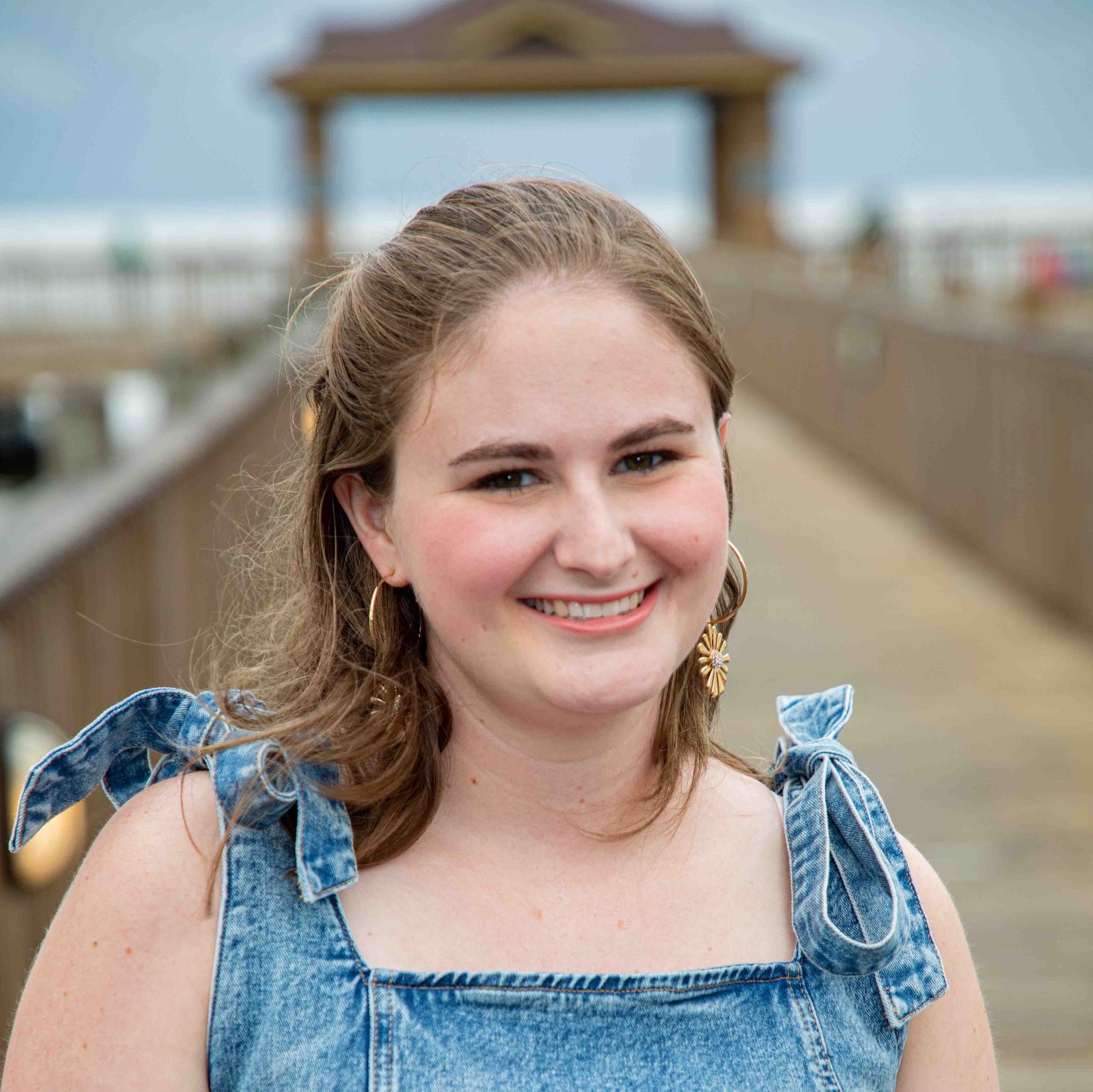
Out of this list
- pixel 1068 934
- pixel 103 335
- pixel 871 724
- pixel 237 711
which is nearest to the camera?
pixel 237 711

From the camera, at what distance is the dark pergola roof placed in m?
22.4

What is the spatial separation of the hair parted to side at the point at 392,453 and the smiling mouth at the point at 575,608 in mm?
200

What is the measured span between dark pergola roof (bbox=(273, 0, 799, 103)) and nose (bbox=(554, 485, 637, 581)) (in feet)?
71.9

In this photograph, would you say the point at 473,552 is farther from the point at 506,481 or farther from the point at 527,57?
the point at 527,57

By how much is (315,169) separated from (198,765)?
2244cm

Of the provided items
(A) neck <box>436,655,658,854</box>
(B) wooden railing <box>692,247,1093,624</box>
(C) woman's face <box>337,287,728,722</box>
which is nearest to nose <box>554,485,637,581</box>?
(C) woman's face <box>337,287,728,722</box>

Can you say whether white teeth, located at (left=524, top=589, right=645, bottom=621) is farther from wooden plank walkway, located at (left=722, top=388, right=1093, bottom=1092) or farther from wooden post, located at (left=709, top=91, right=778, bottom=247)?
wooden post, located at (left=709, top=91, right=778, bottom=247)

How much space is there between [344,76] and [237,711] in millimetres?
21917

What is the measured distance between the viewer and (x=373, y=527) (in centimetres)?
161

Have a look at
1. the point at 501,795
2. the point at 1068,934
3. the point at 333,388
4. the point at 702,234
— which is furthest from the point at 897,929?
the point at 702,234

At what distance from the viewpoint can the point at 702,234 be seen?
26.5 m

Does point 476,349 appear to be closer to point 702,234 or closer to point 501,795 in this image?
point 501,795

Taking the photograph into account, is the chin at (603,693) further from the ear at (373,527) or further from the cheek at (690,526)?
the ear at (373,527)

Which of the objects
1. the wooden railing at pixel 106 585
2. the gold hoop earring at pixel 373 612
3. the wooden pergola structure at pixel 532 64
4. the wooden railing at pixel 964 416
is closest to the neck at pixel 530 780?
the gold hoop earring at pixel 373 612
